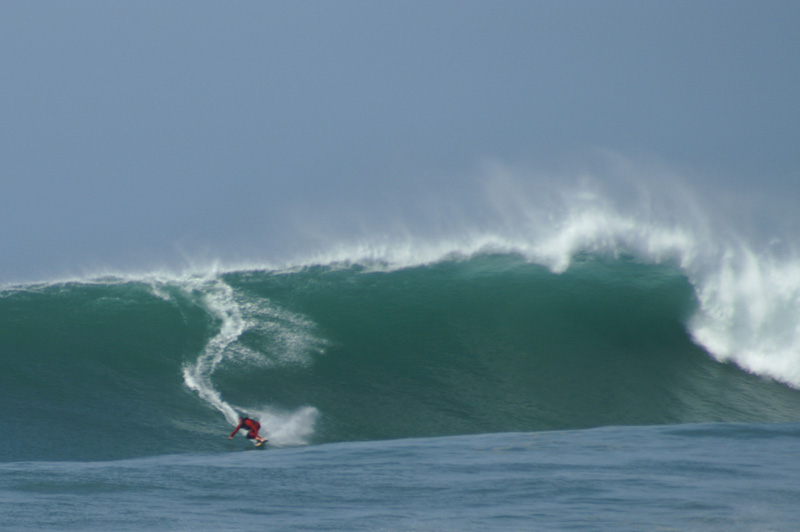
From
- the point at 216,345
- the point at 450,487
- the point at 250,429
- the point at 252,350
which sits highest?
the point at 216,345

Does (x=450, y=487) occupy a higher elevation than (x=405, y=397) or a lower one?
lower

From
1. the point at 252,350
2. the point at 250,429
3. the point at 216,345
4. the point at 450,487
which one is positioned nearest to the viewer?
the point at 450,487

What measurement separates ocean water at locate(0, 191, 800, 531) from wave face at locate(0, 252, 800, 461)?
0.12 feet

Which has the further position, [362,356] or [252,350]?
[362,356]

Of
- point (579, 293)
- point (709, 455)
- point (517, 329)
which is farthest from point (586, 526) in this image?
point (579, 293)

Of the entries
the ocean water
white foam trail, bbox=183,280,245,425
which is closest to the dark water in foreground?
the ocean water

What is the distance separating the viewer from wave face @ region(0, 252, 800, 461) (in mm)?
9172

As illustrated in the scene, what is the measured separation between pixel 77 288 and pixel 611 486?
936 cm

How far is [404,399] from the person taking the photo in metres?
9.86

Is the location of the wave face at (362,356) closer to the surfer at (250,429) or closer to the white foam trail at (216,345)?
the white foam trail at (216,345)

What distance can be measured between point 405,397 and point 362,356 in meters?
1.16

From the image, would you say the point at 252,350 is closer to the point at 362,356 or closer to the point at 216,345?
the point at 216,345

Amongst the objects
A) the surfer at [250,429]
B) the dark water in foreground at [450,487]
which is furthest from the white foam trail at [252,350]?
the dark water in foreground at [450,487]

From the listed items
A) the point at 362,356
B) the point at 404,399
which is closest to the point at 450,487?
the point at 404,399
